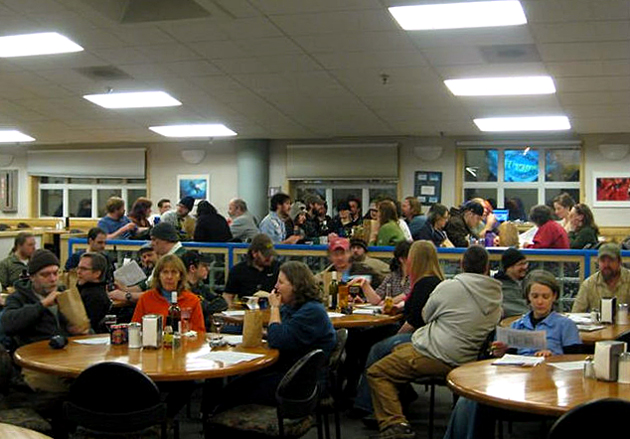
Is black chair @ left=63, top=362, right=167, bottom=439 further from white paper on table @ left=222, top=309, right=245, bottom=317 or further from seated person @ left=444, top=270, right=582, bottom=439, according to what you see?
white paper on table @ left=222, top=309, right=245, bottom=317

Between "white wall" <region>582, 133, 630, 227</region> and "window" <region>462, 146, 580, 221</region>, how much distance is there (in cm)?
21

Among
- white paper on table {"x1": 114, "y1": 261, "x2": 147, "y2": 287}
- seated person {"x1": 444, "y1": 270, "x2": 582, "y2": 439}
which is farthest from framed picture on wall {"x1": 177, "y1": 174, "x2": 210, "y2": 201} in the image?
seated person {"x1": 444, "y1": 270, "x2": 582, "y2": 439}

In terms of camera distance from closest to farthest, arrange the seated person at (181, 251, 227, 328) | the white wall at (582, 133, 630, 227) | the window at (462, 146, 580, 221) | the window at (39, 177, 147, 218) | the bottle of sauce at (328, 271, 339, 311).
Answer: the seated person at (181, 251, 227, 328)
the bottle of sauce at (328, 271, 339, 311)
the white wall at (582, 133, 630, 227)
the window at (462, 146, 580, 221)
the window at (39, 177, 147, 218)

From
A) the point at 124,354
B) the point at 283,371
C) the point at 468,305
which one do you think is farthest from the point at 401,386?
the point at 124,354

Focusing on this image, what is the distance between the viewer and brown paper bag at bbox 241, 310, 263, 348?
468 centimetres

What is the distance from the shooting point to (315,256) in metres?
8.53

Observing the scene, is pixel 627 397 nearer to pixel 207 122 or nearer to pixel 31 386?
pixel 31 386

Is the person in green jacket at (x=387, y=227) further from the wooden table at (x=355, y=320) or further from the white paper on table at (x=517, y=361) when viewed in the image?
the white paper on table at (x=517, y=361)

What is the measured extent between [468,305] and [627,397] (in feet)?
5.61

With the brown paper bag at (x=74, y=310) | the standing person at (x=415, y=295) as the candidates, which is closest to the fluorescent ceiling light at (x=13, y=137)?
the brown paper bag at (x=74, y=310)

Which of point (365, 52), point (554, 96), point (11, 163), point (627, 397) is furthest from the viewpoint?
Answer: point (11, 163)

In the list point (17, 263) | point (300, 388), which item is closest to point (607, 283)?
point (300, 388)

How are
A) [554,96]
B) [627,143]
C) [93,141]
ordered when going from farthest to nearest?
[93,141], [627,143], [554,96]

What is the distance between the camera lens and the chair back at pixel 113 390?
3680 millimetres
